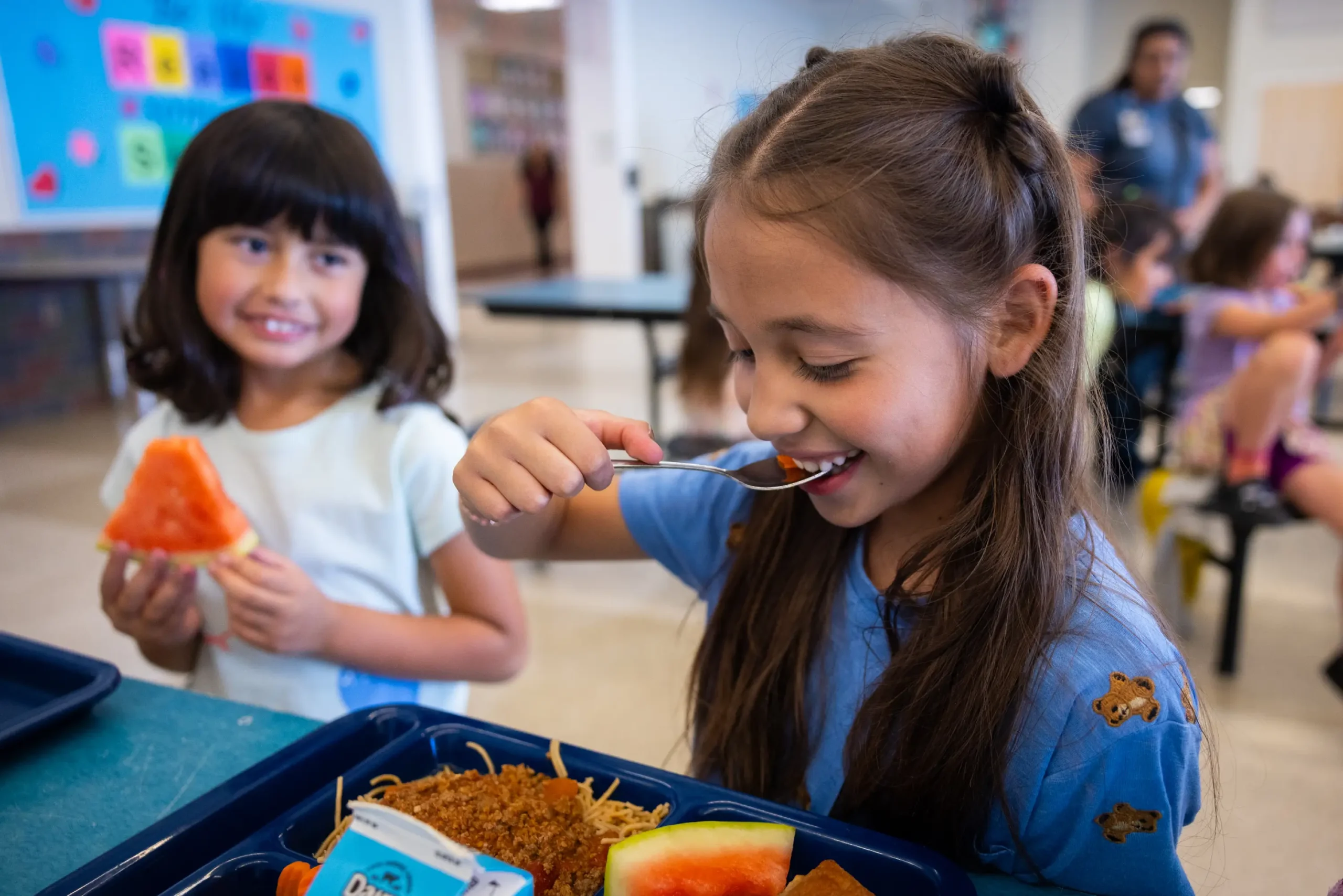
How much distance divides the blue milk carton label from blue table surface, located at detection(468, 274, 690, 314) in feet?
8.18

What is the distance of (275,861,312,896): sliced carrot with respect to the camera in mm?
685

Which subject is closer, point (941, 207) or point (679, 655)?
point (941, 207)

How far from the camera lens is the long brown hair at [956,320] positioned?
771 millimetres

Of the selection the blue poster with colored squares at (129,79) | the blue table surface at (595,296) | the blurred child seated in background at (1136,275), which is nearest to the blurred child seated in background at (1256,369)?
the blurred child seated in background at (1136,275)

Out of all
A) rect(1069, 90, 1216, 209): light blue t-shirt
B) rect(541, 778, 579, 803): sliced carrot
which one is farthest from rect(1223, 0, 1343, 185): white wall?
rect(541, 778, 579, 803): sliced carrot

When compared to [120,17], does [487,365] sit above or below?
below

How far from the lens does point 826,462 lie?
81 centimetres

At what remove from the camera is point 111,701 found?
99cm

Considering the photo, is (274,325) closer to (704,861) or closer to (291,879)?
(291,879)

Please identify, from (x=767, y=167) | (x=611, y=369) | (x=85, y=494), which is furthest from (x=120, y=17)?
(x=767, y=167)

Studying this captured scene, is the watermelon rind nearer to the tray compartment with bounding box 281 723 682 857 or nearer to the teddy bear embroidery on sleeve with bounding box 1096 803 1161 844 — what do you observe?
the tray compartment with bounding box 281 723 682 857

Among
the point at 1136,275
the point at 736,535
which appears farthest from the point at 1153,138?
the point at 736,535

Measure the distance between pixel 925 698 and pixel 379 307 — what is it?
939 mm

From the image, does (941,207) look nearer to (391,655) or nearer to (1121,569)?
(1121,569)
